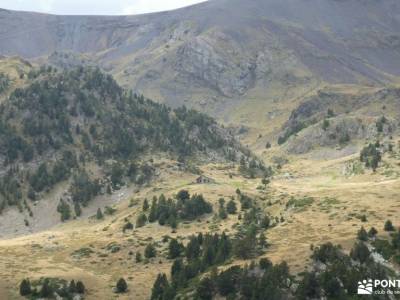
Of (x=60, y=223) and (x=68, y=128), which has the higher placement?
(x=68, y=128)

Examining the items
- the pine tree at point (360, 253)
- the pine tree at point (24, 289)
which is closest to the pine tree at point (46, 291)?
Answer: the pine tree at point (24, 289)

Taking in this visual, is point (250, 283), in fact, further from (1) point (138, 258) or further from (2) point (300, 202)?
(2) point (300, 202)

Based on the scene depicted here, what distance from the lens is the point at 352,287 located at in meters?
66.6

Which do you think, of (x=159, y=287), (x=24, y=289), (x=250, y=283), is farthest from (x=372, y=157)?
(x=24, y=289)

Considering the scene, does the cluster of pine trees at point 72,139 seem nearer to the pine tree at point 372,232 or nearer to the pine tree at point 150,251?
the pine tree at point 150,251

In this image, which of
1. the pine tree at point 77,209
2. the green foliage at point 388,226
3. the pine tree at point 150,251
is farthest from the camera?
the pine tree at point 77,209

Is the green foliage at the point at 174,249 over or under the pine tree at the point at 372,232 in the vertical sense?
under

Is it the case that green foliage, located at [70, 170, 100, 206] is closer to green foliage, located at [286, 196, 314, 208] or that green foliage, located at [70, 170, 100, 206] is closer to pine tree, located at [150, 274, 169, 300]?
green foliage, located at [286, 196, 314, 208]

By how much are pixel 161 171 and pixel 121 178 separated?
11.8 m

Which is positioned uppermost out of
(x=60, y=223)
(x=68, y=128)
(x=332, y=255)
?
(x=68, y=128)

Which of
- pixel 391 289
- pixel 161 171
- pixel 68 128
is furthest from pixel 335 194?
pixel 68 128

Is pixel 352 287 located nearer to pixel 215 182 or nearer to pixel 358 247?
pixel 358 247

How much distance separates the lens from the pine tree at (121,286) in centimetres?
7919

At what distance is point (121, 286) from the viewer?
260 feet
